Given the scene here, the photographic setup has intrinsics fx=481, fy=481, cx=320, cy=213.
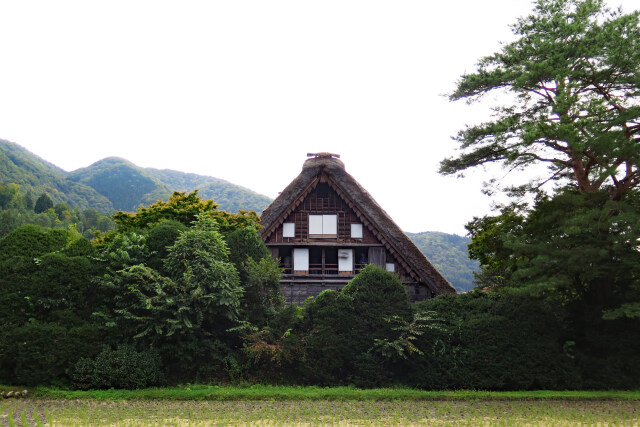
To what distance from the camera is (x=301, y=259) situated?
24875 millimetres

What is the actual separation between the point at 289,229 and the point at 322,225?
67.5 inches

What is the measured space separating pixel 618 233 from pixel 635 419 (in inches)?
209

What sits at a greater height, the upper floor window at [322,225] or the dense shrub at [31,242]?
the upper floor window at [322,225]

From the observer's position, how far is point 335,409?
494 inches

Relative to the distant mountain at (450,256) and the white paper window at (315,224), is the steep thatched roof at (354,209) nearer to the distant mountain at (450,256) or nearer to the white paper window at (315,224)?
the white paper window at (315,224)

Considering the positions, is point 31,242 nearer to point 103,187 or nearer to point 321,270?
point 321,270

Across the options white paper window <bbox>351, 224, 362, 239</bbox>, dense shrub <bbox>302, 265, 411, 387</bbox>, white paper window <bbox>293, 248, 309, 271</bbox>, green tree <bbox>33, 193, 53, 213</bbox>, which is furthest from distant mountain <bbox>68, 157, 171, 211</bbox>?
dense shrub <bbox>302, 265, 411, 387</bbox>

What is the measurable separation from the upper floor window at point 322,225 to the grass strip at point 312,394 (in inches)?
443

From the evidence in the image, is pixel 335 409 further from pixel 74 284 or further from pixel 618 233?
pixel 618 233

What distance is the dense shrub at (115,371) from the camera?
1377 cm

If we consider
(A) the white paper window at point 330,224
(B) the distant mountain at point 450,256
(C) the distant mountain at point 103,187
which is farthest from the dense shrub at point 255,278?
(C) the distant mountain at point 103,187

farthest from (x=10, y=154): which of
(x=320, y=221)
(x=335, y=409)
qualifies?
(x=335, y=409)

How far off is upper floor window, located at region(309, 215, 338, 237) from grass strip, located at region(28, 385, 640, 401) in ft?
36.9

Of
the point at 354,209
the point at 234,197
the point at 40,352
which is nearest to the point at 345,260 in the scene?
the point at 354,209
